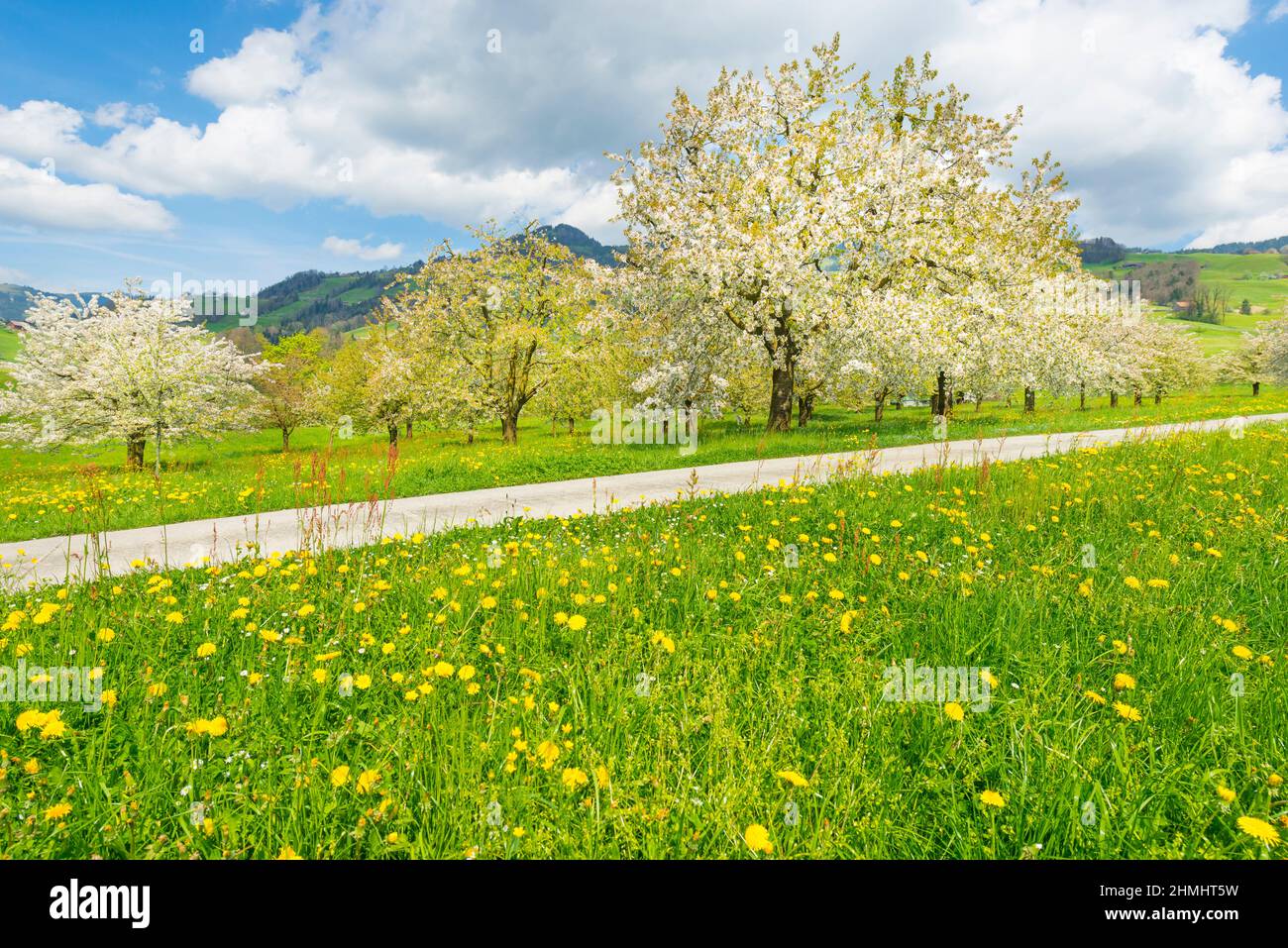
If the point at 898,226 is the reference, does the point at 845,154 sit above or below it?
above

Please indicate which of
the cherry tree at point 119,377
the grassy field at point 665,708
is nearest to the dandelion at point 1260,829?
the grassy field at point 665,708

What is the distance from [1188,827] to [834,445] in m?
13.5

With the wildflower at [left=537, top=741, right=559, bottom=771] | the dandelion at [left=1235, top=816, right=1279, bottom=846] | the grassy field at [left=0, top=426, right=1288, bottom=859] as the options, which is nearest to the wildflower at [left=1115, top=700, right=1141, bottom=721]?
the grassy field at [left=0, top=426, right=1288, bottom=859]

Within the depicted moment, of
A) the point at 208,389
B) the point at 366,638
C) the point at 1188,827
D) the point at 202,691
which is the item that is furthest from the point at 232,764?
the point at 208,389

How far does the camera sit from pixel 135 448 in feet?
80.7

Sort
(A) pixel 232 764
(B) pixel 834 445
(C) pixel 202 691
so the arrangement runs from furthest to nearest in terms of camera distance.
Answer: (B) pixel 834 445
(C) pixel 202 691
(A) pixel 232 764

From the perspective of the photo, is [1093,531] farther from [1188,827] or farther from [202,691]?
[202,691]

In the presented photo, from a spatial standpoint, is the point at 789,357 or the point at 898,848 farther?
the point at 789,357

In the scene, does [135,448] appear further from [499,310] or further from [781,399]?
[781,399]

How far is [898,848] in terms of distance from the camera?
240 centimetres

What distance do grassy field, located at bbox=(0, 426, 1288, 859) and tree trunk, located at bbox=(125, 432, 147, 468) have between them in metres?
24.4

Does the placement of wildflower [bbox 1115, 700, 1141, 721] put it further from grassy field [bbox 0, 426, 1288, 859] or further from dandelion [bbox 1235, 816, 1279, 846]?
dandelion [bbox 1235, 816, 1279, 846]

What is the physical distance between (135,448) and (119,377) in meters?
3.49
